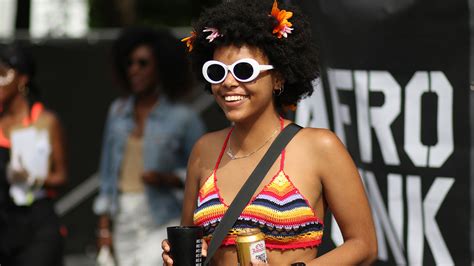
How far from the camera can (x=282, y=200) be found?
3801 millimetres

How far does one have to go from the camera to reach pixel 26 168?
7.13 meters

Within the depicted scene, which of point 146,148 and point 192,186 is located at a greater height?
point 192,186

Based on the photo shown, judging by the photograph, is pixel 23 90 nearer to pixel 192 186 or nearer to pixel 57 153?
pixel 57 153

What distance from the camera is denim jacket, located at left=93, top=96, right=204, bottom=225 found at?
23.9ft

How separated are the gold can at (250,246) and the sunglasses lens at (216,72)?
2.05 ft

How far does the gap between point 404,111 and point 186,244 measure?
144 cm

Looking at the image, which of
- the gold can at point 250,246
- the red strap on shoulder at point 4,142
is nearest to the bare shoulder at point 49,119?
the red strap on shoulder at point 4,142

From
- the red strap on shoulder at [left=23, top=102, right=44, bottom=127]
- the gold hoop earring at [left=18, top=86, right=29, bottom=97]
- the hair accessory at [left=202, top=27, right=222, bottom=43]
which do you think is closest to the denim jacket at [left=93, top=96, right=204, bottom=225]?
the red strap on shoulder at [left=23, top=102, right=44, bottom=127]

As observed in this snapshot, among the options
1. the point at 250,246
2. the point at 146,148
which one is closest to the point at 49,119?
the point at 146,148

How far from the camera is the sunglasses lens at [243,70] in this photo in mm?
3863

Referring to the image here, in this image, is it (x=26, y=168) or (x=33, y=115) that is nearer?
(x=26, y=168)

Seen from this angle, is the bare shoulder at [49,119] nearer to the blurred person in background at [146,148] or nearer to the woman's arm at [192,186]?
the blurred person in background at [146,148]

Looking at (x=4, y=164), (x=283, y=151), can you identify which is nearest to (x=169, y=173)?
(x=4, y=164)

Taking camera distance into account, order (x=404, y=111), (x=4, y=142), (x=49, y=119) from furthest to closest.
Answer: (x=49, y=119)
(x=4, y=142)
(x=404, y=111)
